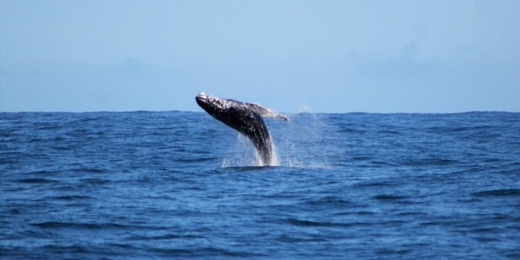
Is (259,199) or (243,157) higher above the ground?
(243,157)

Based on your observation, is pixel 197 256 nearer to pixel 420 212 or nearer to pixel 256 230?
pixel 256 230

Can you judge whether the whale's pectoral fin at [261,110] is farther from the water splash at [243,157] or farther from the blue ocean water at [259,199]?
the water splash at [243,157]

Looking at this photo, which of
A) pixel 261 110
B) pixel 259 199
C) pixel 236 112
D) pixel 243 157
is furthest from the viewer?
pixel 243 157

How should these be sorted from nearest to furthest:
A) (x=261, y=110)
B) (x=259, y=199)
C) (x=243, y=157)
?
1. (x=259, y=199)
2. (x=261, y=110)
3. (x=243, y=157)

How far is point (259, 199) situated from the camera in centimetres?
1919

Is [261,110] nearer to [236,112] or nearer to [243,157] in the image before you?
[236,112]

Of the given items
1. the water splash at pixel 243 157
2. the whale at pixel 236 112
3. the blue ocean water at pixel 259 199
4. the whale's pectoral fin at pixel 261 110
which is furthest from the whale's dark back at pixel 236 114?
the water splash at pixel 243 157

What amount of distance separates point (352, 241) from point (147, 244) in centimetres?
371

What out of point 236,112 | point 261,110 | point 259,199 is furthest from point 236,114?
point 259,199

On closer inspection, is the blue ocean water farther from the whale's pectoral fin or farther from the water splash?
the whale's pectoral fin

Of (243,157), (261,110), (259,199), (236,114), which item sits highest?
(261,110)

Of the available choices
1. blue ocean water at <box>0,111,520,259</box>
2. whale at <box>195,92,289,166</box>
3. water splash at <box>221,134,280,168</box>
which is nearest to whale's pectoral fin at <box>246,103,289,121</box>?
whale at <box>195,92,289,166</box>

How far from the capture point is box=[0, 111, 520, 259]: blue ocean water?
1518 cm

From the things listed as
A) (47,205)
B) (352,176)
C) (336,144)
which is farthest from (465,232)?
(336,144)
